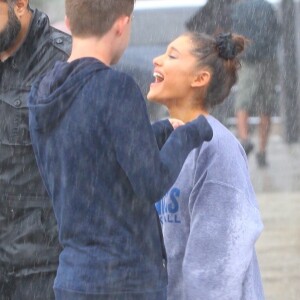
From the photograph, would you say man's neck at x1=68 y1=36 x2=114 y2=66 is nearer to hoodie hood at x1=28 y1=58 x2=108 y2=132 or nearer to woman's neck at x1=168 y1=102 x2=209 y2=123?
hoodie hood at x1=28 y1=58 x2=108 y2=132

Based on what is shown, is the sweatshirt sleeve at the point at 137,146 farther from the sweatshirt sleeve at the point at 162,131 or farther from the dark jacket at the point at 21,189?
the dark jacket at the point at 21,189

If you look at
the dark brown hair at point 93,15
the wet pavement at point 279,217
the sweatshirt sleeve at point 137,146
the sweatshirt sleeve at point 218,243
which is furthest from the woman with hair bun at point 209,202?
the wet pavement at point 279,217

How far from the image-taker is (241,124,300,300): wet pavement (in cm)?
623

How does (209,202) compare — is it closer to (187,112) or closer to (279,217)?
(187,112)

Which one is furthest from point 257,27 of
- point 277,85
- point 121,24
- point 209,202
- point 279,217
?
point 121,24

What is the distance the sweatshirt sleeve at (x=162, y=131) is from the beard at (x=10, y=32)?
28.6 inches

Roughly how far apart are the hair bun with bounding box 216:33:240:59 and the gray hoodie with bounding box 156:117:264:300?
261 millimetres

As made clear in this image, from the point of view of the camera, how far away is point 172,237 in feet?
11.4

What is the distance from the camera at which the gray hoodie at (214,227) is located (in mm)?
3322

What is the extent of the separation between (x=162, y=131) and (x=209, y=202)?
27cm

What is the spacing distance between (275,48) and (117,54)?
5.45 m

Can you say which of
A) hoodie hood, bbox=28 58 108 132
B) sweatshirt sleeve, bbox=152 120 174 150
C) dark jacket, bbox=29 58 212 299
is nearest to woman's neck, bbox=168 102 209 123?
sweatshirt sleeve, bbox=152 120 174 150

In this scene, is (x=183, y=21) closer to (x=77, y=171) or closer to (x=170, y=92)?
(x=170, y=92)

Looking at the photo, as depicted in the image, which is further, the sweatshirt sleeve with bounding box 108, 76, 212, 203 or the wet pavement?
the wet pavement
